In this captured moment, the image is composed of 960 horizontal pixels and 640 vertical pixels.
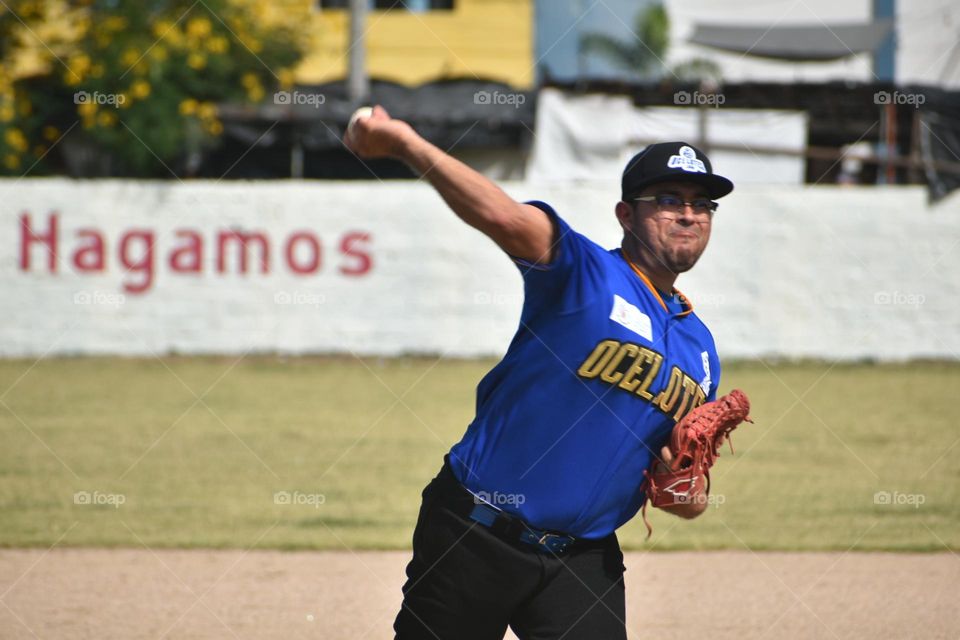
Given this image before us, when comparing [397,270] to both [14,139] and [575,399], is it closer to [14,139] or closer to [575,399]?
[14,139]

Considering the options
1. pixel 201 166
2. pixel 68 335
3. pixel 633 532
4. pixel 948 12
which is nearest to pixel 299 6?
pixel 201 166

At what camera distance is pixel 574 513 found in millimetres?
3561

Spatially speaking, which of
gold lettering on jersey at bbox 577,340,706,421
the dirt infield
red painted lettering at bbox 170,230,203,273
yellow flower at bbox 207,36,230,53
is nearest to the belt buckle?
gold lettering on jersey at bbox 577,340,706,421

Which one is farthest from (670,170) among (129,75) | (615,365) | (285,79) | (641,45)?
(641,45)

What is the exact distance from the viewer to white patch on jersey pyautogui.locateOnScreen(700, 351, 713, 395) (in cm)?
391

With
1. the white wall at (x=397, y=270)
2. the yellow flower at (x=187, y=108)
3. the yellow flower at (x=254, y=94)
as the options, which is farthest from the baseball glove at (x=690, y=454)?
the yellow flower at (x=254, y=94)

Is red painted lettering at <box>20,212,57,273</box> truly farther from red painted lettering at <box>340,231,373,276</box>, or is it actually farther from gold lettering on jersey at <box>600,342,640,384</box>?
gold lettering on jersey at <box>600,342,640,384</box>

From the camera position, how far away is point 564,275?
3.39m

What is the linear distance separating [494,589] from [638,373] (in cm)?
75

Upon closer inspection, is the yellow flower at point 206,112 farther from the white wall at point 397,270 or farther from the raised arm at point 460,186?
the raised arm at point 460,186

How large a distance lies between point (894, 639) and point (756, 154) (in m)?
16.0

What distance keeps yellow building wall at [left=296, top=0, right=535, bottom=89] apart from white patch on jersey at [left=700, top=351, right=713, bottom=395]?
2253 cm

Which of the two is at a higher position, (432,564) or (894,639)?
(432,564)

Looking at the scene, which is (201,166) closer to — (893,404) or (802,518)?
(893,404)
